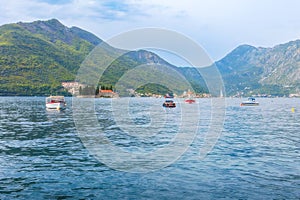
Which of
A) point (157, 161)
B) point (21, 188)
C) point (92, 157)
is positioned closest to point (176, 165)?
point (157, 161)

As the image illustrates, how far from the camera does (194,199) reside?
20609 millimetres

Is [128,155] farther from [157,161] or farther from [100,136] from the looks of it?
[100,136]

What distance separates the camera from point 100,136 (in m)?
51.4

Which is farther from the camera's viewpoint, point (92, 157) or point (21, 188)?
point (92, 157)

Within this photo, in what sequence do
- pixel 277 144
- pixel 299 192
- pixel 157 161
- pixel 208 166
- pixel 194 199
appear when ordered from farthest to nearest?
1. pixel 277 144
2. pixel 157 161
3. pixel 208 166
4. pixel 299 192
5. pixel 194 199

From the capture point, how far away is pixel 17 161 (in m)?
31.4

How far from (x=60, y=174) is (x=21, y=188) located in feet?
13.6

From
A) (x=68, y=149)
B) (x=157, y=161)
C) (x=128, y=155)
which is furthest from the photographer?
(x=68, y=149)

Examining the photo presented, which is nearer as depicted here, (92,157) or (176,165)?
(176,165)

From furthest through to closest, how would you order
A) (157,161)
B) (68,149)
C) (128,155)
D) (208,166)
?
(68,149) < (128,155) < (157,161) < (208,166)

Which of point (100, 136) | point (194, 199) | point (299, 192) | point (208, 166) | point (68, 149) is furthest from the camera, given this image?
point (100, 136)

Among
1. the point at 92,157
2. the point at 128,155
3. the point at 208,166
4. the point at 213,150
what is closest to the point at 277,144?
the point at 213,150

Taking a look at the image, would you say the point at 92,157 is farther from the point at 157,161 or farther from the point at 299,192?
the point at 299,192

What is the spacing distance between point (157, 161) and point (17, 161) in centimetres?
1332
